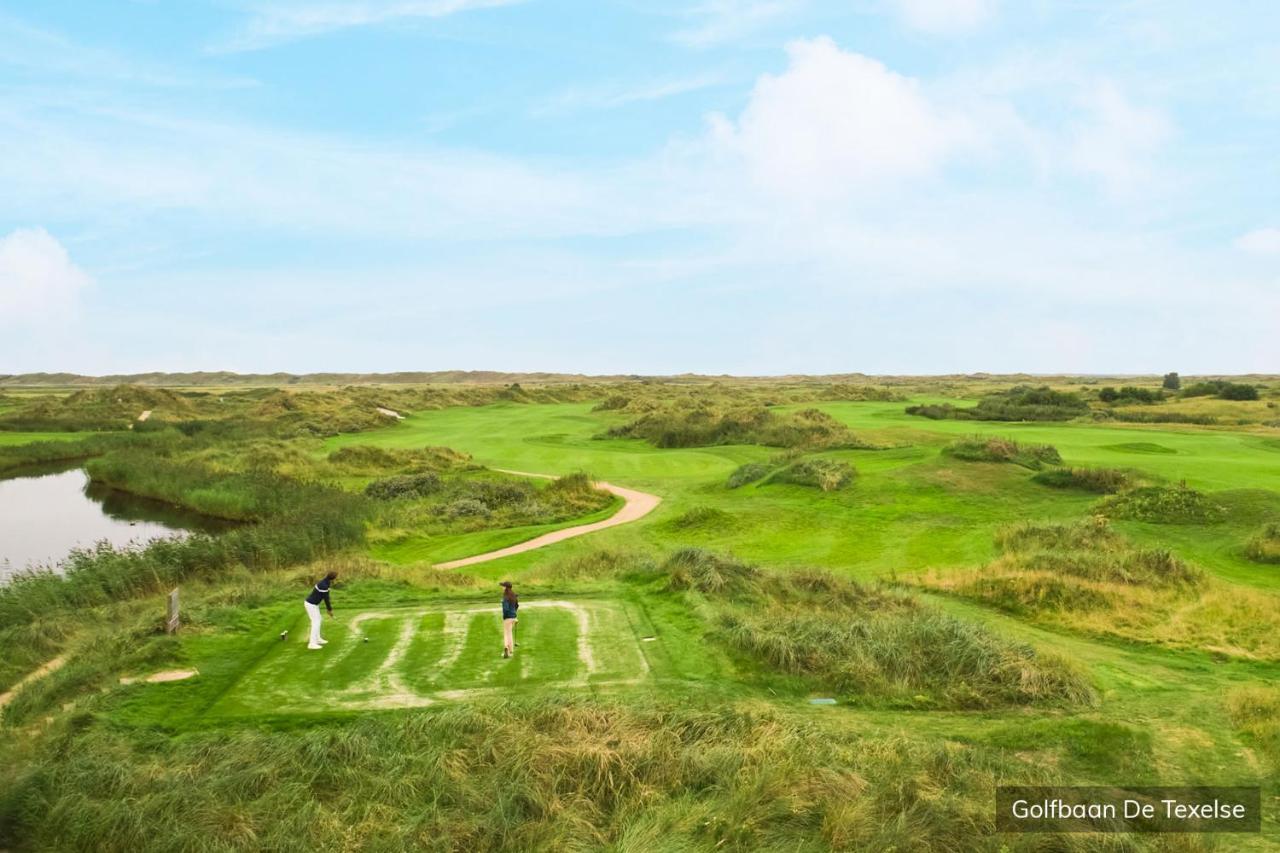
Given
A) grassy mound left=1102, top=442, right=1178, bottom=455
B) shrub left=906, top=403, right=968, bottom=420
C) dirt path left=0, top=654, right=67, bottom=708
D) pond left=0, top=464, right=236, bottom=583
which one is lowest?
pond left=0, top=464, right=236, bottom=583

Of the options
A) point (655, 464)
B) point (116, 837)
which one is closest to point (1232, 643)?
point (116, 837)

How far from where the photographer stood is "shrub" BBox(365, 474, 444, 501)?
122 ft

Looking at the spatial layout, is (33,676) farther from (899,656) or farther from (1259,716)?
(1259,716)

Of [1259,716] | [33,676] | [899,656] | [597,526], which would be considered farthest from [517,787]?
[597,526]

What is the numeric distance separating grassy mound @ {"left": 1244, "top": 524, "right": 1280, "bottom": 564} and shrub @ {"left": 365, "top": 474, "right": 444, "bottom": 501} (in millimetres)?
32791

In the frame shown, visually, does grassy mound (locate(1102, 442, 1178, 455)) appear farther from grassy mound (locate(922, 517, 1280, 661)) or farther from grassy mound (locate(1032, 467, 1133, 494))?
grassy mound (locate(922, 517, 1280, 661))

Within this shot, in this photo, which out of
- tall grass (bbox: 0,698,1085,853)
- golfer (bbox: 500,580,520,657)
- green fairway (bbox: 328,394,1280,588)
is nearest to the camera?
tall grass (bbox: 0,698,1085,853)

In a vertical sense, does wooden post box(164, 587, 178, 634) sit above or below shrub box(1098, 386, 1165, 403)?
below

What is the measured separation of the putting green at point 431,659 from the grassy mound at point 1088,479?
22560 millimetres

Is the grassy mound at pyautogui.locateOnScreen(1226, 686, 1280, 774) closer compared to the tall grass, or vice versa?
the tall grass

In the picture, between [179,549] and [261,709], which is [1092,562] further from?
→ [179,549]

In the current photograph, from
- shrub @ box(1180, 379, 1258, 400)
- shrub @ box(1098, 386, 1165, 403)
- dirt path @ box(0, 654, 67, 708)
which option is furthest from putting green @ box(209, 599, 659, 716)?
shrub @ box(1180, 379, 1258, 400)

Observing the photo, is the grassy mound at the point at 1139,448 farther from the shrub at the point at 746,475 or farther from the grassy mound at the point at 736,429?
the shrub at the point at 746,475

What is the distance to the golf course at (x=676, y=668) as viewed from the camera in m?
9.12
